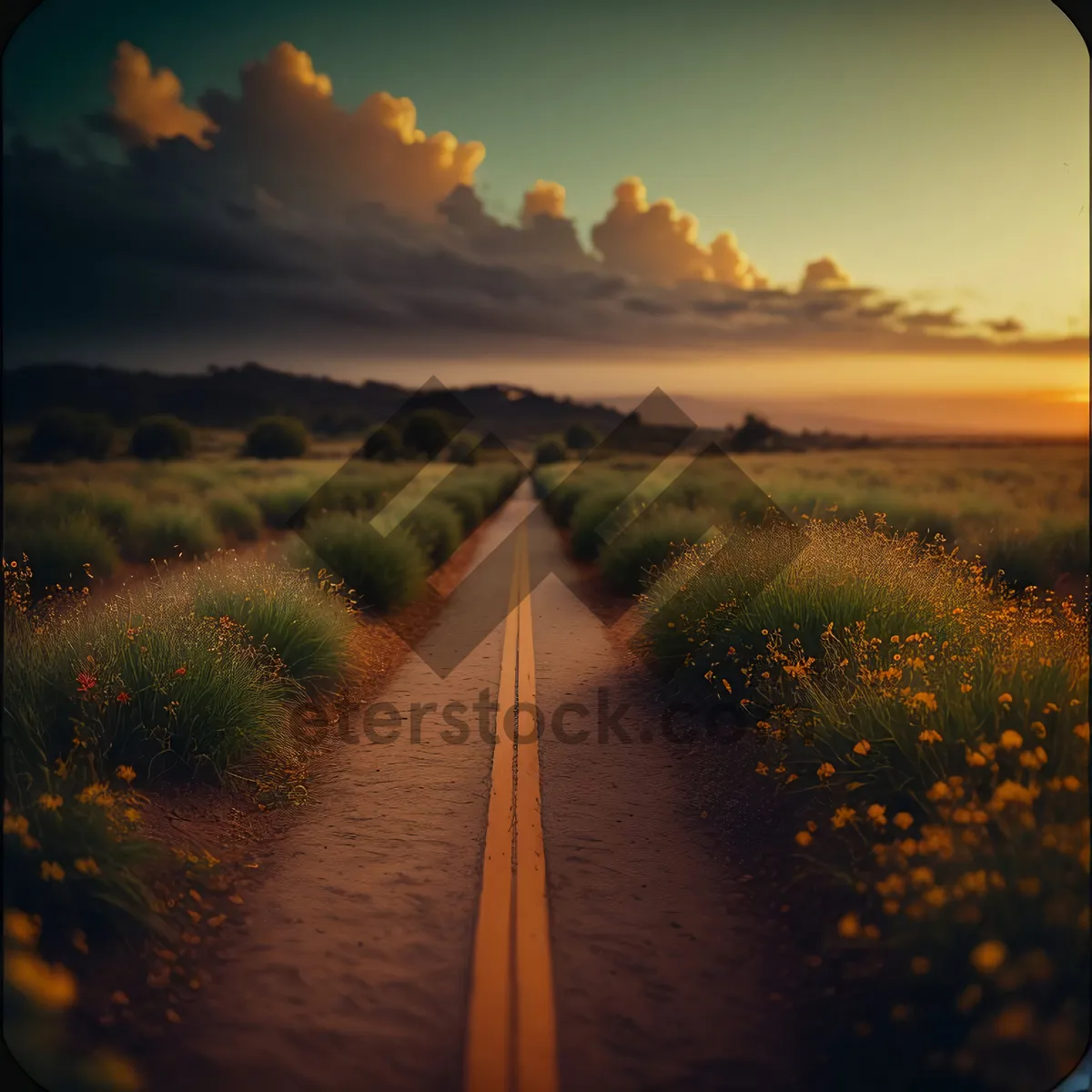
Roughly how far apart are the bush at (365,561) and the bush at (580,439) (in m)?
31.1

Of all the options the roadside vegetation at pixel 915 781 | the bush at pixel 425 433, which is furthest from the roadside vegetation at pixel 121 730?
the bush at pixel 425 433

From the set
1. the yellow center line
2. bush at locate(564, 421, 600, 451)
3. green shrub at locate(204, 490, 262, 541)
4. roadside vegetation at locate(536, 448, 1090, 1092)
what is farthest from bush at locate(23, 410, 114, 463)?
bush at locate(564, 421, 600, 451)

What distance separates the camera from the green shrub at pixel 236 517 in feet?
65.1

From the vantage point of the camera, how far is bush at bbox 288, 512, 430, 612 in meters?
11.8

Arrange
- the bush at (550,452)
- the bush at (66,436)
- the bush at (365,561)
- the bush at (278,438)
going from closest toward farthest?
the bush at (66,436)
the bush at (365,561)
the bush at (278,438)
the bush at (550,452)

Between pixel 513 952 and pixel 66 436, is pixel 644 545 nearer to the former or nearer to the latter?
pixel 66 436

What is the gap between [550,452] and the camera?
178ft

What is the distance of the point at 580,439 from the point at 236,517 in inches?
1169

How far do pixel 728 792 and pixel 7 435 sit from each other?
465 cm

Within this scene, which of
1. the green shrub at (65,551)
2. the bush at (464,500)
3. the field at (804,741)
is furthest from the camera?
the bush at (464,500)

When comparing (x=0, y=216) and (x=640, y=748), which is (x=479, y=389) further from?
(x=0, y=216)

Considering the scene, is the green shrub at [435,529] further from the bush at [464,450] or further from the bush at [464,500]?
the bush at [464,450]

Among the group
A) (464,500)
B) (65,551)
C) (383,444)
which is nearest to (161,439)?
(65,551)

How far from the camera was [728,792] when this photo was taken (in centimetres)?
544
